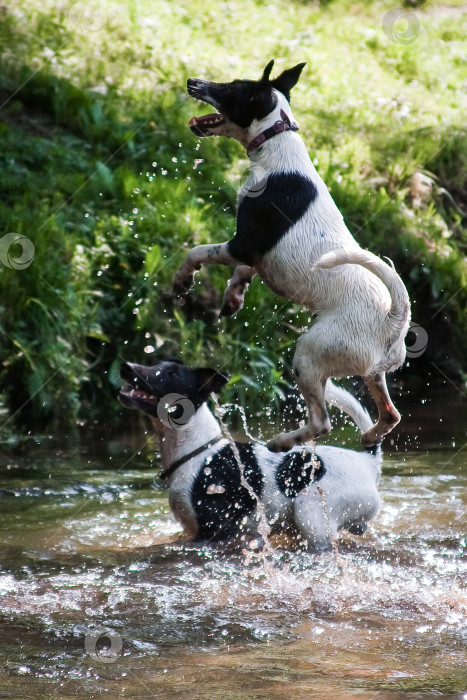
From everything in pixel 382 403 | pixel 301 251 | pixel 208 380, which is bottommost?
pixel 208 380

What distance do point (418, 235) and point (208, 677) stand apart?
682 cm

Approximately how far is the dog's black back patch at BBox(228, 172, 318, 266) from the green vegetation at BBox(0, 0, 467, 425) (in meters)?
3.52

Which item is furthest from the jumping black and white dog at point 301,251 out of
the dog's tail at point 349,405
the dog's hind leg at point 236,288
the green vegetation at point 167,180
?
the green vegetation at point 167,180

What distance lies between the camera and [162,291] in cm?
823

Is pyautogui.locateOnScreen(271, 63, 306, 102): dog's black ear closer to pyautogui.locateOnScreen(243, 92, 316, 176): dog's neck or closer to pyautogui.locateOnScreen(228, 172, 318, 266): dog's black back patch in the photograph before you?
pyautogui.locateOnScreen(243, 92, 316, 176): dog's neck

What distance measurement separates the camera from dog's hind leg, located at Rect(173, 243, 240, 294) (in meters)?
4.33

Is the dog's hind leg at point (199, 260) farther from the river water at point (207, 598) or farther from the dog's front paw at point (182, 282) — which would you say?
the river water at point (207, 598)

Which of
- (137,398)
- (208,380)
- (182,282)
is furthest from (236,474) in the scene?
(182,282)

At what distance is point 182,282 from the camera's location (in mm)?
4535

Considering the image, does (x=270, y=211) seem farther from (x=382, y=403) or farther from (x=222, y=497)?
(x=222, y=497)

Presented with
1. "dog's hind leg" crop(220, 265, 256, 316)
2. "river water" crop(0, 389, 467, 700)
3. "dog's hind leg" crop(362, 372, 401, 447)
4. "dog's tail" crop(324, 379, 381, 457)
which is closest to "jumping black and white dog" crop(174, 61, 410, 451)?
"dog's hind leg" crop(362, 372, 401, 447)

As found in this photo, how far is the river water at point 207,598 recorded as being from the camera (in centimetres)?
333

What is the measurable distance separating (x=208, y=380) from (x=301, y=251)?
1.16 m

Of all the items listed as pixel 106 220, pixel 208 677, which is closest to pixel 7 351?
pixel 106 220
